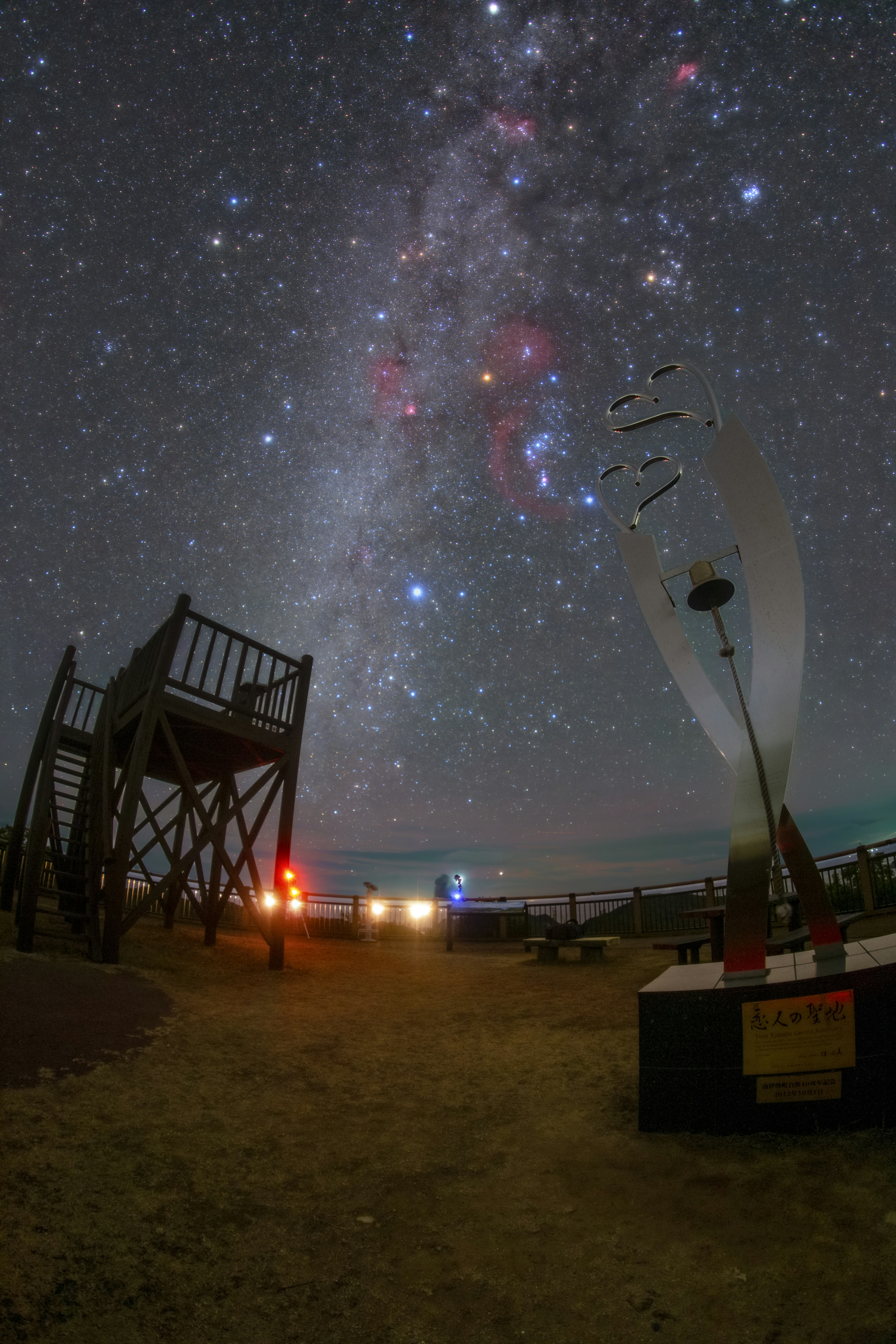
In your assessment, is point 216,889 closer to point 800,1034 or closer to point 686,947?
point 686,947

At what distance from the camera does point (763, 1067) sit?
398 cm

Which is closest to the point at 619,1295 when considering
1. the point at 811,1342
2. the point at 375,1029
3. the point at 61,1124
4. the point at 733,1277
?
the point at 733,1277

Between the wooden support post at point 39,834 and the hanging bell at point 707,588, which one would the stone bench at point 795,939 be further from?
the wooden support post at point 39,834

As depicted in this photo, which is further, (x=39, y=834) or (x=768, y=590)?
(x=39, y=834)

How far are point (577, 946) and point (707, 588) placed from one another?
28.5 ft

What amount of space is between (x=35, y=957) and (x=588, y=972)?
8.07 meters

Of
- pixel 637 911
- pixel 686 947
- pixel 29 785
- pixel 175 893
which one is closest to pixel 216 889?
pixel 175 893

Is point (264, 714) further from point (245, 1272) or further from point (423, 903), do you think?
point (423, 903)

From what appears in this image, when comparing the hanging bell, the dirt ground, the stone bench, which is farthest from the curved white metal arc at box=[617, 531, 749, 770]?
the dirt ground

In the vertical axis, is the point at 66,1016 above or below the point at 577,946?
above

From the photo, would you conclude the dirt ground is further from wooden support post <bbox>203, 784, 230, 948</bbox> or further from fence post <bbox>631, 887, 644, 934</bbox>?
fence post <bbox>631, 887, 644, 934</bbox>

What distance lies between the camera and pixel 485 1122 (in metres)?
4.77

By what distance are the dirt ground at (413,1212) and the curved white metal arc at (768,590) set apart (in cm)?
250

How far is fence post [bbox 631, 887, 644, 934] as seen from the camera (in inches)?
610
